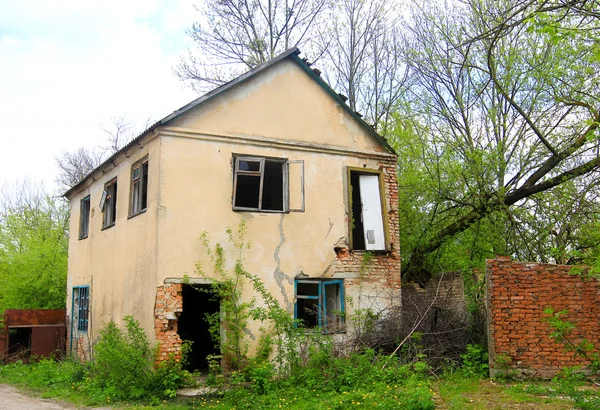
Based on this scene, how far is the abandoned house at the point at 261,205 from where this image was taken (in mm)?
12664

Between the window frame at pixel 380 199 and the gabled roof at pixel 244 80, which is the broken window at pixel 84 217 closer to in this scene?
the gabled roof at pixel 244 80

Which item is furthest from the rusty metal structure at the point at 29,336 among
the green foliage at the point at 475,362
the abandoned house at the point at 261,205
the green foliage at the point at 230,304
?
the green foliage at the point at 475,362

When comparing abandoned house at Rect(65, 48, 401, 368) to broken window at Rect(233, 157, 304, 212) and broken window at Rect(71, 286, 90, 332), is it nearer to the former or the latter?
broken window at Rect(233, 157, 304, 212)

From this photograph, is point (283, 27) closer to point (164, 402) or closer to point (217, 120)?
point (217, 120)

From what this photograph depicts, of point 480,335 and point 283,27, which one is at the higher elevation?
point 283,27

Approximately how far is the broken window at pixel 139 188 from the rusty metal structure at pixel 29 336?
232 inches

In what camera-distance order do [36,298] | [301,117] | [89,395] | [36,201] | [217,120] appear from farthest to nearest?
1. [36,201]
2. [36,298]
3. [301,117]
4. [217,120]
5. [89,395]

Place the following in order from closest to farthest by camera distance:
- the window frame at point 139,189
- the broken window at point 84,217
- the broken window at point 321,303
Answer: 1. the broken window at point 321,303
2. the window frame at point 139,189
3. the broken window at point 84,217

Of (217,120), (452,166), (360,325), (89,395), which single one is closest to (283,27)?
(452,166)

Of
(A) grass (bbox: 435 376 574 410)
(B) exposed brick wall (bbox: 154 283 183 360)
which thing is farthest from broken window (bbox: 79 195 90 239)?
(A) grass (bbox: 435 376 574 410)

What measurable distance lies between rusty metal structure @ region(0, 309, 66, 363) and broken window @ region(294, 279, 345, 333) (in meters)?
7.74

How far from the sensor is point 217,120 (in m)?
13.4

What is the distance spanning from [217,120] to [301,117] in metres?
2.13

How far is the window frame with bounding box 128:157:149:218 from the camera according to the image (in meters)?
13.8
